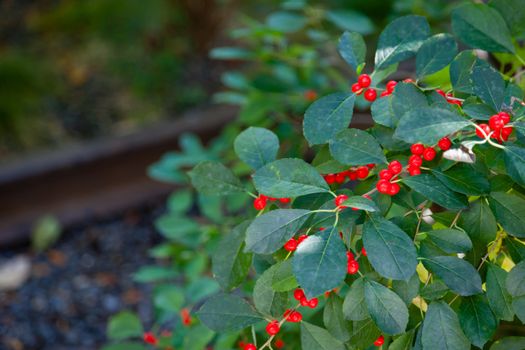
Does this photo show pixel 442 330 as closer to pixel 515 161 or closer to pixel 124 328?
pixel 515 161

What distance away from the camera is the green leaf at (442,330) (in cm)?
56

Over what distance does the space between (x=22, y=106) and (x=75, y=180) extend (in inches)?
19.4

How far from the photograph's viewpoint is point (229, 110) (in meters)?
2.83

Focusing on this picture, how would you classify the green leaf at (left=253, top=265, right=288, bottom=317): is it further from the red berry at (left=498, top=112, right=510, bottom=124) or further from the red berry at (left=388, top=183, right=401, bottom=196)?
the red berry at (left=498, top=112, right=510, bottom=124)

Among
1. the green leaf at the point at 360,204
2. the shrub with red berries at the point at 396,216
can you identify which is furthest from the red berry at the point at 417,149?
the green leaf at the point at 360,204

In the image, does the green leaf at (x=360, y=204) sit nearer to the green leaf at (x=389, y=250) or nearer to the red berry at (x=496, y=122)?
the green leaf at (x=389, y=250)

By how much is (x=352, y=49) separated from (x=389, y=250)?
0.86ft

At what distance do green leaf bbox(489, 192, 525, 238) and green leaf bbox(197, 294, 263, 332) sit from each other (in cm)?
26

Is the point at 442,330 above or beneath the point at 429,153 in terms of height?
beneath

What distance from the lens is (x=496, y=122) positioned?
0.56 meters

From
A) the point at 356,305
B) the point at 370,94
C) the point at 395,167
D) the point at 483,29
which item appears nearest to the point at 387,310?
the point at 356,305

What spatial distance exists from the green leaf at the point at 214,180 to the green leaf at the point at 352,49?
18 cm

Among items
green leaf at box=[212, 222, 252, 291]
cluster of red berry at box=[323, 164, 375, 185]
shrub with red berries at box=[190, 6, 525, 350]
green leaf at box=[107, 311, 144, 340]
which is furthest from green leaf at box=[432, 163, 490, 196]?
green leaf at box=[107, 311, 144, 340]

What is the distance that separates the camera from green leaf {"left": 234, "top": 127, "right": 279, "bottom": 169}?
68 cm
